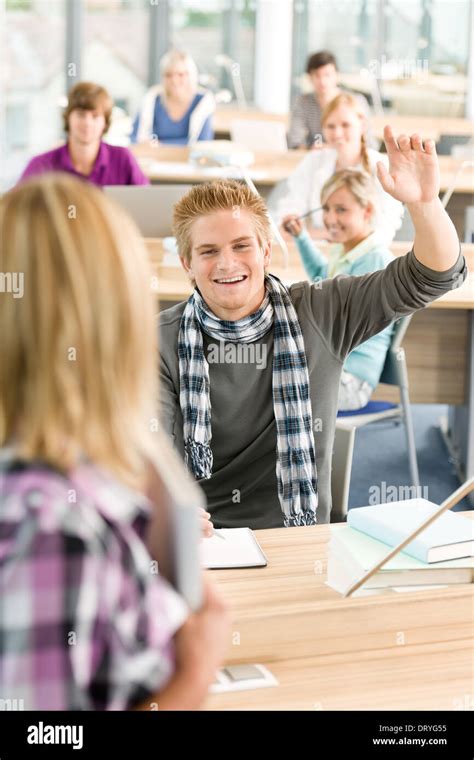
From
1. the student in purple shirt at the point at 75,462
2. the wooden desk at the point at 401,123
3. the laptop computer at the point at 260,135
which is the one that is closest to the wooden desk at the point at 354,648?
the student in purple shirt at the point at 75,462

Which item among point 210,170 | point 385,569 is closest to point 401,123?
point 210,170

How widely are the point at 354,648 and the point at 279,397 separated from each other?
0.68m

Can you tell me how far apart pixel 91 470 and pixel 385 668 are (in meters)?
0.55

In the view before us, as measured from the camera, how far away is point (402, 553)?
1396mm

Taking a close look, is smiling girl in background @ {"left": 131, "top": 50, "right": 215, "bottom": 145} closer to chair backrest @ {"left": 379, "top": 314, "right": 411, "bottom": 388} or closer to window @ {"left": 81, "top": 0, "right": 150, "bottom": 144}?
window @ {"left": 81, "top": 0, "right": 150, "bottom": 144}

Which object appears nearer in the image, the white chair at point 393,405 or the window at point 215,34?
the white chair at point 393,405

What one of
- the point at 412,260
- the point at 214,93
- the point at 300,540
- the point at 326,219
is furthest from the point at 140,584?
the point at 214,93

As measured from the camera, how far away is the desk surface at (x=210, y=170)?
16.3 ft

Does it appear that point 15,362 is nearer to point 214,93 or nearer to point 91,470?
point 91,470

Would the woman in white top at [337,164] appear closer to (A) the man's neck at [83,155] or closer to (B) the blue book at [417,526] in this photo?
(A) the man's neck at [83,155]

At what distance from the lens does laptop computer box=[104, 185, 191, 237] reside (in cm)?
Answer: 369

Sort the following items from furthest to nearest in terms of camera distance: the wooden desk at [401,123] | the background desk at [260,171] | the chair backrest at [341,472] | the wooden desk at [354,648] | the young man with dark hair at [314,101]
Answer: the wooden desk at [401,123] → the young man with dark hair at [314,101] → the background desk at [260,171] → the chair backrest at [341,472] → the wooden desk at [354,648]

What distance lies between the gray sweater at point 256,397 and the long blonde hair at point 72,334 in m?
1.08
